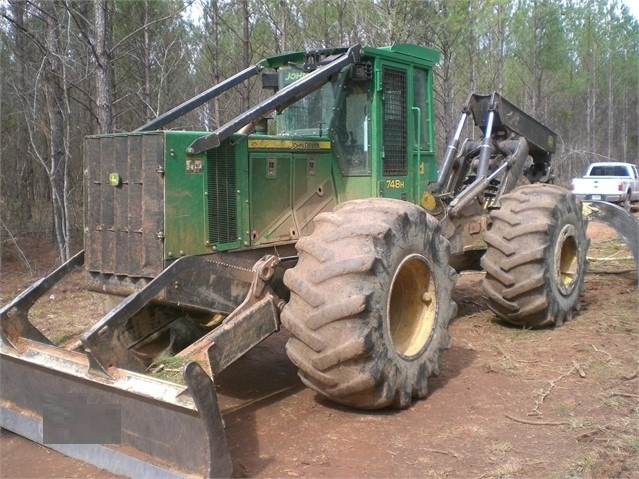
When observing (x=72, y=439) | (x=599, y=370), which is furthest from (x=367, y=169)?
(x=72, y=439)

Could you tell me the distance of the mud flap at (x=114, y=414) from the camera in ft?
12.2

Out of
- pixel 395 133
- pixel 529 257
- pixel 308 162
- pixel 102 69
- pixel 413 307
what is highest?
pixel 102 69

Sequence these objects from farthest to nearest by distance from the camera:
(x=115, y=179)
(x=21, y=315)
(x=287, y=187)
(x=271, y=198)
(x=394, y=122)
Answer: (x=394, y=122) → (x=287, y=187) → (x=271, y=198) → (x=21, y=315) → (x=115, y=179)

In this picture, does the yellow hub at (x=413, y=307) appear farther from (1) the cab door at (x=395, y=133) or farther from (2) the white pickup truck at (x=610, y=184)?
(2) the white pickup truck at (x=610, y=184)

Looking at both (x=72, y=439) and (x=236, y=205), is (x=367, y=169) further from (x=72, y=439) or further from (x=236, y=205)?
(x=72, y=439)

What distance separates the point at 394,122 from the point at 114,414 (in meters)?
3.74

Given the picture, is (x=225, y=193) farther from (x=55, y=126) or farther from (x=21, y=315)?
(x=55, y=126)

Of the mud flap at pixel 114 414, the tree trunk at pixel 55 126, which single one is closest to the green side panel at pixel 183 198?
the mud flap at pixel 114 414

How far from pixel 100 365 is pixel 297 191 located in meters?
2.41

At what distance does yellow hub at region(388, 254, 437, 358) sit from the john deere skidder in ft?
0.05

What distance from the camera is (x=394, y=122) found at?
20.8 ft

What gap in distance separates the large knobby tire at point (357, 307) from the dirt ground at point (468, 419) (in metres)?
0.33

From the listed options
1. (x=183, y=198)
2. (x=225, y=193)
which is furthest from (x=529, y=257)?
(x=183, y=198)

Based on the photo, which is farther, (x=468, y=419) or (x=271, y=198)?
(x=271, y=198)
